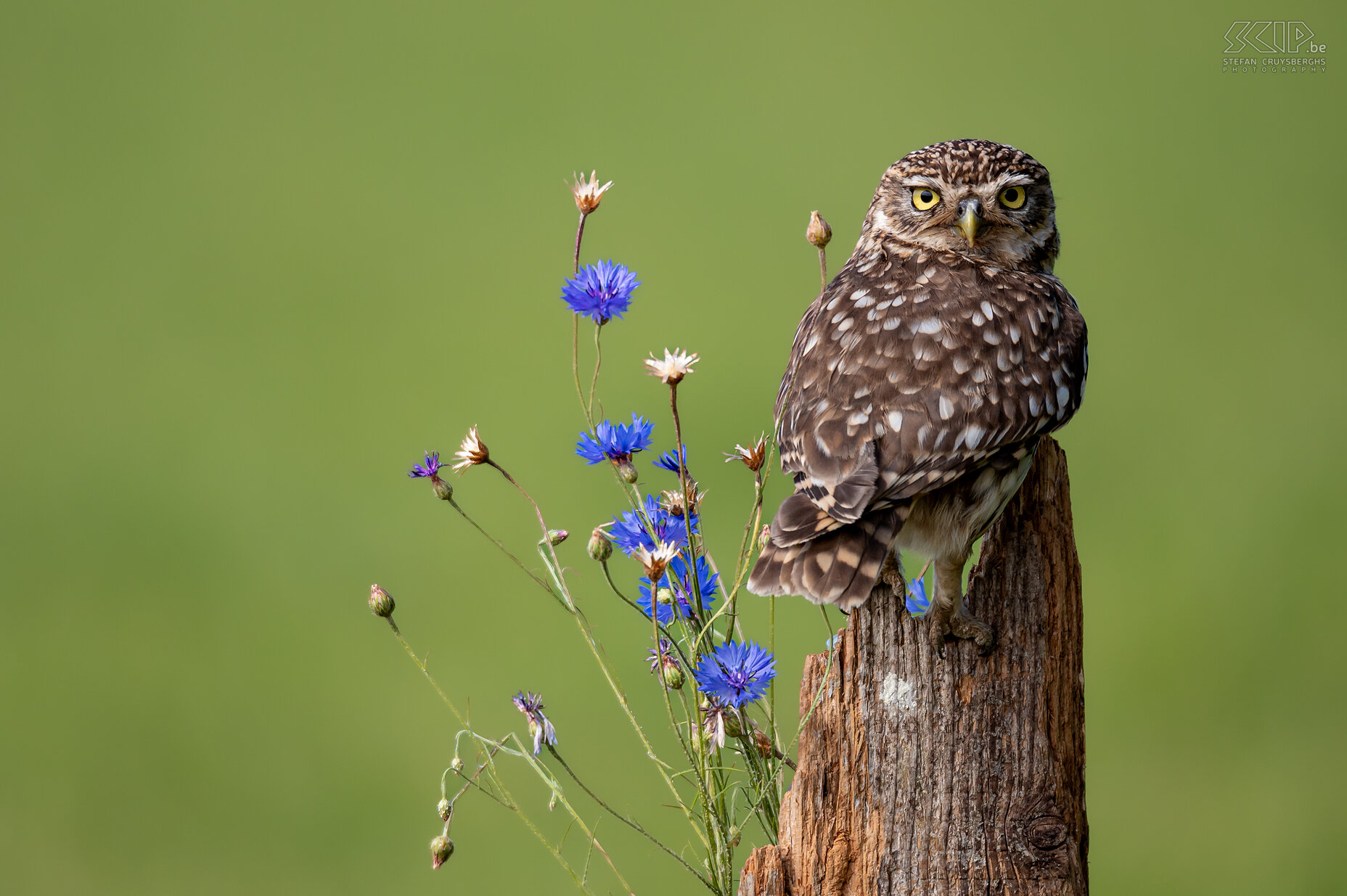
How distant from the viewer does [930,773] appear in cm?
187

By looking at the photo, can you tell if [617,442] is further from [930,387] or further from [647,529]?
[930,387]

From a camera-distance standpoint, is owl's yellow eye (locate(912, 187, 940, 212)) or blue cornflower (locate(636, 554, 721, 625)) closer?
blue cornflower (locate(636, 554, 721, 625))

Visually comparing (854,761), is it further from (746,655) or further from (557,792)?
(557,792)

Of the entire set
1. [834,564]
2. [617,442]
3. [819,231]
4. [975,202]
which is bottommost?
[834,564]

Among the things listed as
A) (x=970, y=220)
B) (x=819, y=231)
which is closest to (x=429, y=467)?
(x=819, y=231)

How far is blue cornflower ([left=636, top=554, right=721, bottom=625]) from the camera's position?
1.94 meters

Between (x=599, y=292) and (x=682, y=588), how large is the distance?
544 mm

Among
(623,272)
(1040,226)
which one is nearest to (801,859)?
(623,272)

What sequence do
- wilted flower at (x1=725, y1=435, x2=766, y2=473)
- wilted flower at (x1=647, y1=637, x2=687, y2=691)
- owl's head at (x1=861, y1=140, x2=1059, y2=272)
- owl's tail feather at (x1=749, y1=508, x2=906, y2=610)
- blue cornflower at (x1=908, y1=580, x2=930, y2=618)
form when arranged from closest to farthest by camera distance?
owl's tail feather at (x1=749, y1=508, x2=906, y2=610) → wilted flower at (x1=647, y1=637, x2=687, y2=691) → wilted flower at (x1=725, y1=435, x2=766, y2=473) → blue cornflower at (x1=908, y1=580, x2=930, y2=618) → owl's head at (x1=861, y1=140, x2=1059, y2=272)

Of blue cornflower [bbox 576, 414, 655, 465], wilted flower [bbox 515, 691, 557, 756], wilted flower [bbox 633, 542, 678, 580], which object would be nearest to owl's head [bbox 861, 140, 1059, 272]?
blue cornflower [bbox 576, 414, 655, 465]

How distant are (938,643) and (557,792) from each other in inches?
28.1

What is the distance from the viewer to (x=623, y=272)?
1976 mm

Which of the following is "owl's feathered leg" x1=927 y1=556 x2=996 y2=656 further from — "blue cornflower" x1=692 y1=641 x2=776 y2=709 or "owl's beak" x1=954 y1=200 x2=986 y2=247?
"owl's beak" x1=954 y1=200 x2=986 y2=247

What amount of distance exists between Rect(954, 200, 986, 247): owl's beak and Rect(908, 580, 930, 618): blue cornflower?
0.73m
